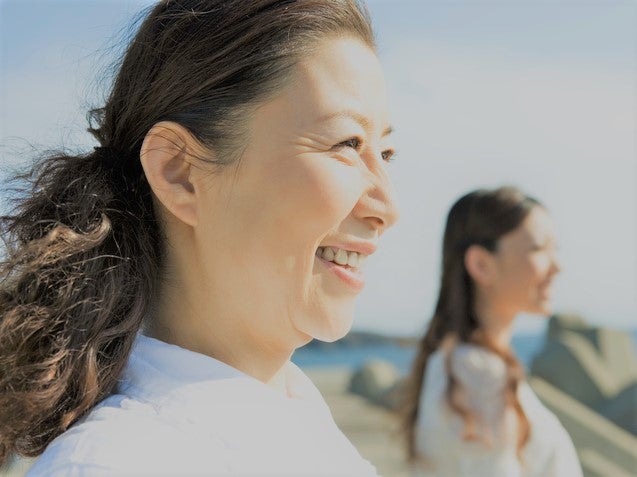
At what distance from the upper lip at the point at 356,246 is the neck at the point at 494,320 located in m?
2.61

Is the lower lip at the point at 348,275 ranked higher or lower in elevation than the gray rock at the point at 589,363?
higher

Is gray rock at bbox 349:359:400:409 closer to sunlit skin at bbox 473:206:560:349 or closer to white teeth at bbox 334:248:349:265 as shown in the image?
sunlit skin at bbox 473:206:560:349

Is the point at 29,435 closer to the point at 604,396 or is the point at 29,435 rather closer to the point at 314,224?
the point at 314,224

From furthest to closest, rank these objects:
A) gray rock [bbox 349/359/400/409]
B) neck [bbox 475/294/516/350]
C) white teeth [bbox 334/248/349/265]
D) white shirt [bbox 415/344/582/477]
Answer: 1. gray rock [bbox 349/359/400/409]
2. neck [bbox 475/294/516/350]
3. white shirt [bbox 415/344/582/477]
4. white teeth [bbox 334/248/349/265]

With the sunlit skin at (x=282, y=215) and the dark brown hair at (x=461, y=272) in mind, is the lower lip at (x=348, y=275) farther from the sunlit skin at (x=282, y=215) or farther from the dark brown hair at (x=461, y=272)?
the dark brown hair at (x=461, y=272)

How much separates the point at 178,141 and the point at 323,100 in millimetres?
268

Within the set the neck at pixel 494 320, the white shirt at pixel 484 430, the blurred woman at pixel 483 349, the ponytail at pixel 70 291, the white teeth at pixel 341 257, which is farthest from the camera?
the neck at pixel 494 320

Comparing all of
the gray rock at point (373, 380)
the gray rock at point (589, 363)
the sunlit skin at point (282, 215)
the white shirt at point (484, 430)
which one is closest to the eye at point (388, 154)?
the sunlit skin at point (282, 215)

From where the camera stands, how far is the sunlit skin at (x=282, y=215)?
1.57m

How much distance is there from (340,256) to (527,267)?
2728mm

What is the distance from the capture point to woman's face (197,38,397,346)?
1.57 m

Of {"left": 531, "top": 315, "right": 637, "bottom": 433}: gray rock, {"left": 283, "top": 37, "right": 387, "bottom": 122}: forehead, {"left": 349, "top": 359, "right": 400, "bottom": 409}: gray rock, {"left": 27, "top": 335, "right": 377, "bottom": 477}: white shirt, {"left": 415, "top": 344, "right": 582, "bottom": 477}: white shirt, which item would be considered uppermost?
{"left": 283, "top": 37, "right": 387, "bottom": 122}: forehead

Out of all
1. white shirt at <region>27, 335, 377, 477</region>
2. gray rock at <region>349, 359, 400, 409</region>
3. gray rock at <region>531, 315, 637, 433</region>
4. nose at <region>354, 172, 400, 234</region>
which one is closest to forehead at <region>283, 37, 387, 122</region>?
nose at <region>354, 172, 400, 234</region>

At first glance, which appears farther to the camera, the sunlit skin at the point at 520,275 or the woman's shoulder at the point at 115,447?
the sunlit skin at the point at 520,275
